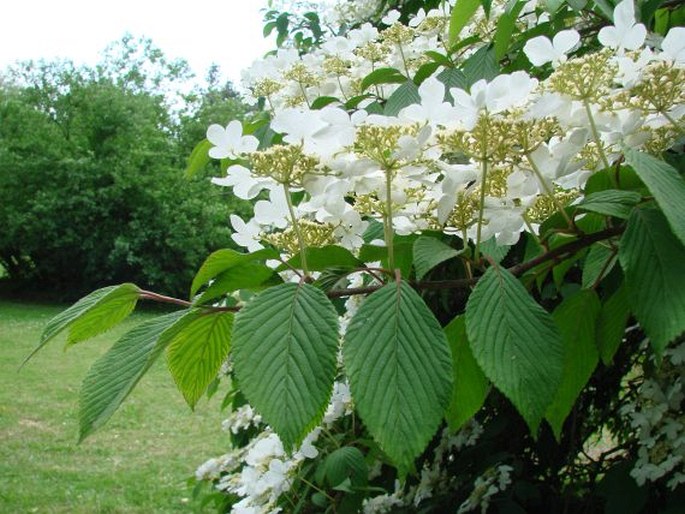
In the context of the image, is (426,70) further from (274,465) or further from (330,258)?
(274,465)

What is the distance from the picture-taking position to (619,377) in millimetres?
1984

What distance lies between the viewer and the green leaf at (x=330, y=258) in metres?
0.70

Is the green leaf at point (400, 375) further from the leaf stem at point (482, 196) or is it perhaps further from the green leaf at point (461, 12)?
the green leaf at point (461, 12)

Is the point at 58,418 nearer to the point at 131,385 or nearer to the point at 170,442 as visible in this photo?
the point at 170,442

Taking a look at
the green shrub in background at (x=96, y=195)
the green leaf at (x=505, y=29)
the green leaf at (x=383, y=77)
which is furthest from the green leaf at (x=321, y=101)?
the green shrub in background at (x=96, y=195)

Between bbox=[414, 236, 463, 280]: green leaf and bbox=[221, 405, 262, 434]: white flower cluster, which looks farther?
bbox=[221, 405, 262, 434]: white flower cluster

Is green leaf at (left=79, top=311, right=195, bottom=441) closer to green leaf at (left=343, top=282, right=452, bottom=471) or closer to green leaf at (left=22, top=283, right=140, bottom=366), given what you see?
green leaf at (left=22, top=283, right=140, bottom=366)

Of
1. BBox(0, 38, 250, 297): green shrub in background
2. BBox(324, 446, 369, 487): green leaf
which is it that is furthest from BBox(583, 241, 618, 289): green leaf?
BBox(0, 38, 250, 297): green shrub in background

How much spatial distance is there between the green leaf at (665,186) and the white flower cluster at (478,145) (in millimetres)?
84

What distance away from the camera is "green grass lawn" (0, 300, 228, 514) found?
5270 mm

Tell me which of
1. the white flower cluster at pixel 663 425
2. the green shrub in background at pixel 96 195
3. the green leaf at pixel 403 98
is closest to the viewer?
the green leaf at pixel 403 98

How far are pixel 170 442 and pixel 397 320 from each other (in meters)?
6.73

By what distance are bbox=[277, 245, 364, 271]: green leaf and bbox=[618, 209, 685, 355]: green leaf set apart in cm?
24

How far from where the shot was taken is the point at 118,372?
0.62 metres
